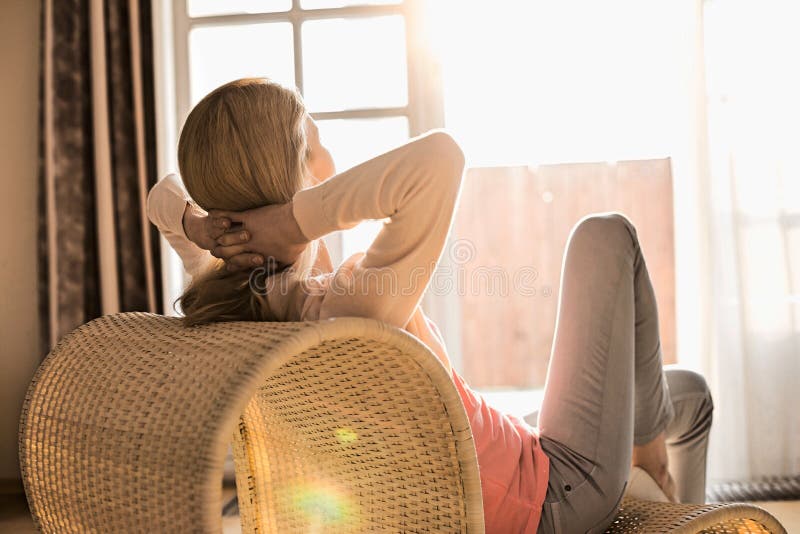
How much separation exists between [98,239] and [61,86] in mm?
547

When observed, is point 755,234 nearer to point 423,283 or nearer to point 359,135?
point 359,135

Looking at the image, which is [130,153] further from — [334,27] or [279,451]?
[279,451]

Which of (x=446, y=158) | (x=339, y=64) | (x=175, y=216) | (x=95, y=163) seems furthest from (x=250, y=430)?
(x=339, y=64)

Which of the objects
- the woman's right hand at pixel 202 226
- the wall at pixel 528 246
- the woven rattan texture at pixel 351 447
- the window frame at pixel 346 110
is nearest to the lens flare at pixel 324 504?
the woven rattan texture at pixel 351 447

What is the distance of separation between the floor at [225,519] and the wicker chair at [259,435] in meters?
1.12

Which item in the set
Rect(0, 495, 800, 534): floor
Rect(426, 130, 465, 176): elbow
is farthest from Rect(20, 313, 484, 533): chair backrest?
Rect(0, 495, 800, 534): floor

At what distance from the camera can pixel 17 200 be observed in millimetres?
2848

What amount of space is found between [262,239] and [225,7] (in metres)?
2.08

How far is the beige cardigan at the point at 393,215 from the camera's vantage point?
0.97m

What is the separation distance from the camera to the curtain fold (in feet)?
8.63

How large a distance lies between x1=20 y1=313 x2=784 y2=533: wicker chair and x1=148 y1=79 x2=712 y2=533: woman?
8 cm

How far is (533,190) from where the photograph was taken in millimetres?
2996

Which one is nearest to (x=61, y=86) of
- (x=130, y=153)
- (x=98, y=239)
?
(x=130, y=153)

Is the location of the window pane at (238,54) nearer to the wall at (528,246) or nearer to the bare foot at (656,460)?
the wall at (528,246)
